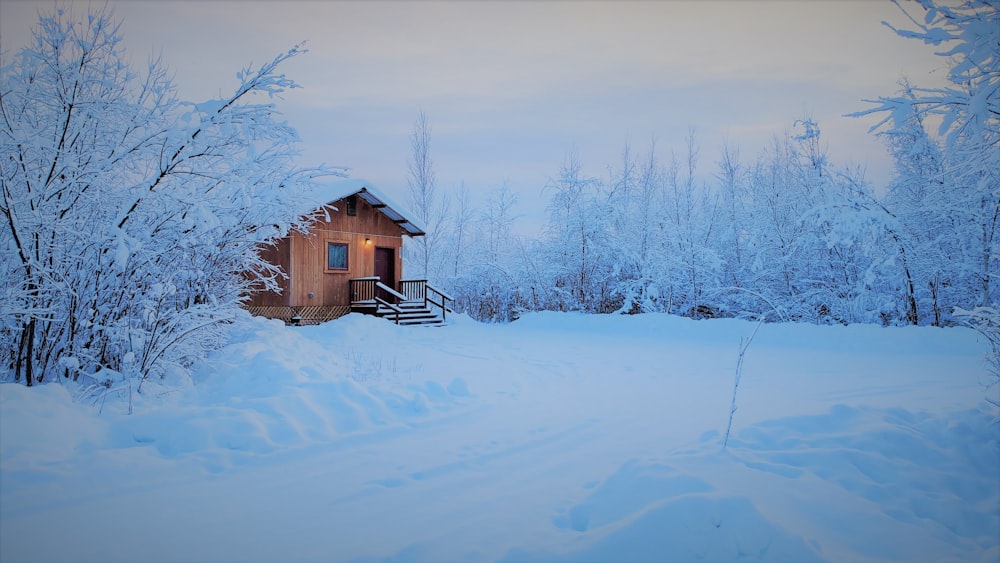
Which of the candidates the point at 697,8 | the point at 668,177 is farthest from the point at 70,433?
the point at 668,177

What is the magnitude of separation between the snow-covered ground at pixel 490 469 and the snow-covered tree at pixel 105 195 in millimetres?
643

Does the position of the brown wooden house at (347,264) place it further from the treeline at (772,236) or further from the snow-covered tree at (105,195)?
the snow-covered tree at (105,195)

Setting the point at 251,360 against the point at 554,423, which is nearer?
the point at 554,423

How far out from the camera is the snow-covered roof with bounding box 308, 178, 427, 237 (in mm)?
16844

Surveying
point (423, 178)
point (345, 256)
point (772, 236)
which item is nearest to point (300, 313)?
point (345, 256)

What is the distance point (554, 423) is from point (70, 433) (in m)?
4.42

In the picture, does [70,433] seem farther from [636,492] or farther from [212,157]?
[636,492]

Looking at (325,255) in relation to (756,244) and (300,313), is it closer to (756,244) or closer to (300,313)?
(300,313)

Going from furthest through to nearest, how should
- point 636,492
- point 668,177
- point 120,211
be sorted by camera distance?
point 668,177, point 120,211, point 636,492

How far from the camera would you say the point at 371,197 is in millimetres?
18047

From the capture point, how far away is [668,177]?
900 inches

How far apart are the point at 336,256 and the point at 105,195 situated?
12529 mm

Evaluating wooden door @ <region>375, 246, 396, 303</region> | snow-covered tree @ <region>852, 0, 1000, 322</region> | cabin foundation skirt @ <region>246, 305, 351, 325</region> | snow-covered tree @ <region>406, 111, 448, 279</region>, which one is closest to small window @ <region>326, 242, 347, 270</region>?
cabin foundation skirt @ <region>246, 305, 351, 325</region>

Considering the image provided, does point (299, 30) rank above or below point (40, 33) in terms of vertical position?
above
